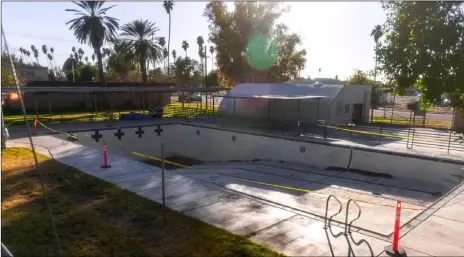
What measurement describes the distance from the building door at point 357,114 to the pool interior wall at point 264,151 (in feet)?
36.2

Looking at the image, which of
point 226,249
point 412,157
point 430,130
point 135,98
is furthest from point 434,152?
point 135,98

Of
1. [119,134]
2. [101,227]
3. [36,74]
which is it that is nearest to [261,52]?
[119,134]

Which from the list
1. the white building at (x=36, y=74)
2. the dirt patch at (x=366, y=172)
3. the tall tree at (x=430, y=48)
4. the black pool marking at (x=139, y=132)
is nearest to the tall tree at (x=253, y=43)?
the black pool marking at (x=139, y=132)

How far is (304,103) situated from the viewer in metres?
26.4

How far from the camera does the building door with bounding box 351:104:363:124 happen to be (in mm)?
27609

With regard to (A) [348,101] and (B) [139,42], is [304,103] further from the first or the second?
(B) [139,42]

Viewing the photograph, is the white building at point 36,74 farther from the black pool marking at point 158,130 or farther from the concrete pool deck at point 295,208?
the concrete pool deck at point 295,208

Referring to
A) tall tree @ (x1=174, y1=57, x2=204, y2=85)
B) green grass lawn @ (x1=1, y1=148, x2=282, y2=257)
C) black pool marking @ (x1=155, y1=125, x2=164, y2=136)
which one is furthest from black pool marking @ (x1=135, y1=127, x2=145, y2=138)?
tall tree @ (x1=174, y1=57, x2=204, y2=85)

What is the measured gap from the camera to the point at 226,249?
643 cm

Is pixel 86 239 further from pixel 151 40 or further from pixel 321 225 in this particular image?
pixel 151 40

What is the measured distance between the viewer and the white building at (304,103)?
82.4 feet

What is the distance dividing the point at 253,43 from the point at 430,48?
36.9 m

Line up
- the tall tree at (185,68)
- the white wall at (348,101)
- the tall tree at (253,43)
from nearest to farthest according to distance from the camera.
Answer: the white wall at (348,101)
the tall tree at (253,43)
the tall tree at (185,68)

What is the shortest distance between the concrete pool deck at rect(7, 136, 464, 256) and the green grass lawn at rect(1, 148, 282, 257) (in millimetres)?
584
